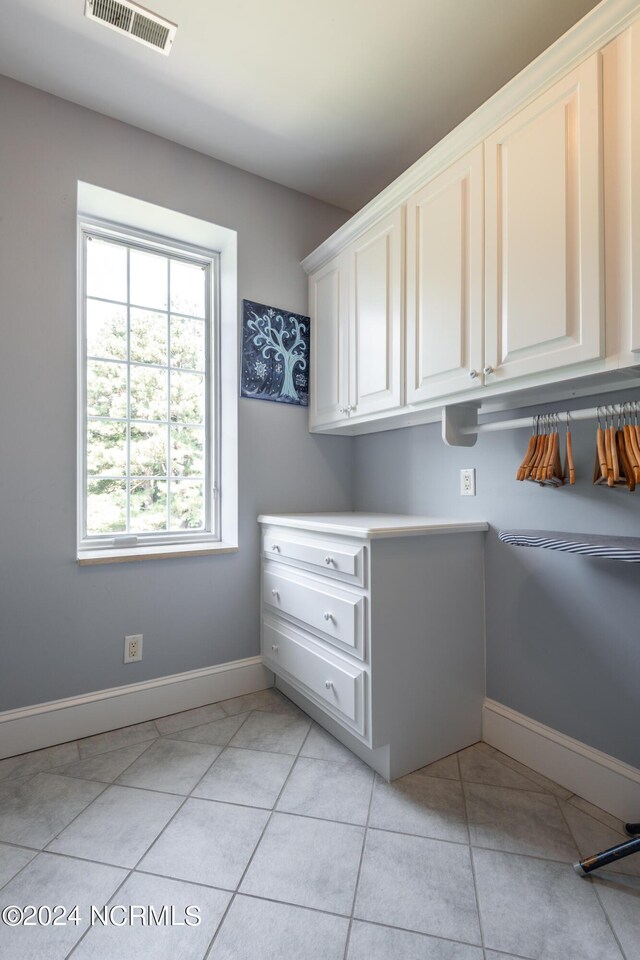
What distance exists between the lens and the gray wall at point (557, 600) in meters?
1.47

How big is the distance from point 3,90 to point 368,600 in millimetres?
2408

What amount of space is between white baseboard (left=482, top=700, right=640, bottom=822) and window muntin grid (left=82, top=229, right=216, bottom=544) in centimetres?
158

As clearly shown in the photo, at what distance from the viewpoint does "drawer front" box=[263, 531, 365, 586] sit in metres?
1.67

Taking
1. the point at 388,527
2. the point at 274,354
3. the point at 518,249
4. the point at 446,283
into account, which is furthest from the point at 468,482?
the point at 274,354

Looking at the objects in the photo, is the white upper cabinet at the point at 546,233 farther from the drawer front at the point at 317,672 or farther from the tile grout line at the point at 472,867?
the tile grout line at the point at 472,867

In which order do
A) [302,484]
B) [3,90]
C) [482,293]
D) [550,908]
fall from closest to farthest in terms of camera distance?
[550,908]
[482,293]
[3,90]
[302,484]

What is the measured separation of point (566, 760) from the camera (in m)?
1.60

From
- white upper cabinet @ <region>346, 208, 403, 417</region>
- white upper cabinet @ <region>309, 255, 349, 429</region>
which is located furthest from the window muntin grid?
white upper cabinet @ <region>346, 208, 403, 417</region>

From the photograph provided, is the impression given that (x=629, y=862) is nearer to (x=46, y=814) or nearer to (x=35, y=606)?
(x=46, y=814)

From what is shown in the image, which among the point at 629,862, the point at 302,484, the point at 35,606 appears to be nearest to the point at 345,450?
the point at 302,484

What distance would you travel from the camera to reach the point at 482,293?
1.57 metres

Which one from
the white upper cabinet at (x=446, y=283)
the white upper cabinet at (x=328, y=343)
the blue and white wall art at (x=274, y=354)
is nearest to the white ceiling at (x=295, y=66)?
the white upper cabinet at (x=446, y=283)

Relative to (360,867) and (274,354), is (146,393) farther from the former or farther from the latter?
(360,867)

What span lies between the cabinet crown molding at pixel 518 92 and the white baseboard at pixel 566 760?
206 cm
